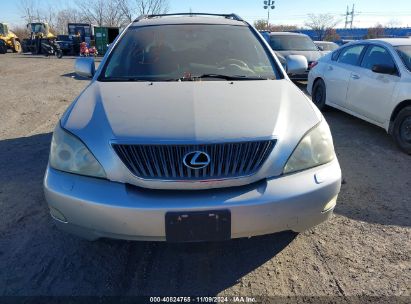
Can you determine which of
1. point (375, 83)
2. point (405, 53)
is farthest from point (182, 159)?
point (405, 53)

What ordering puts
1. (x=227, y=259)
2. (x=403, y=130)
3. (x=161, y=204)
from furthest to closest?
Answer: 1. (x=403, y=130)
2. (x=227, y=259)
3. (x=161, y=204)

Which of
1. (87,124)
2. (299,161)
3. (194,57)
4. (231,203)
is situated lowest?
(231,203)

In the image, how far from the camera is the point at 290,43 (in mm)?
11047

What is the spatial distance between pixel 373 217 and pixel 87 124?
8.17 feet

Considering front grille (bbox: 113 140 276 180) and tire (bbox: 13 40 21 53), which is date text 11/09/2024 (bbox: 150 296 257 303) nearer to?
front grille (bbox: 113 140 276 180)

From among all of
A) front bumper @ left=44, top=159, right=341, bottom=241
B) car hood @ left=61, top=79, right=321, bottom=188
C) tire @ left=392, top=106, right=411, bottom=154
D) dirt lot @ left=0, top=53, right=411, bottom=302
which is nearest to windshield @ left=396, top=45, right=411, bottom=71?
tire @ left=392, top=106, right=411, bottom=154

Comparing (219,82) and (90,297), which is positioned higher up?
(219,82)

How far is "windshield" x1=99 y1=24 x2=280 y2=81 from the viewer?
10.2 feet

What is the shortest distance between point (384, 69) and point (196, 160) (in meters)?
3.98

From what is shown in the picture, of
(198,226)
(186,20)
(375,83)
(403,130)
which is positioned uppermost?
(186,20)

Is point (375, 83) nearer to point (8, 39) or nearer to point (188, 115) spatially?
point (188, 115)

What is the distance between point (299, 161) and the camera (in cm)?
215

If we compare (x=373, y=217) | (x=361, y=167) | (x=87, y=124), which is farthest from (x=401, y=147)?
(x=87, y=124)

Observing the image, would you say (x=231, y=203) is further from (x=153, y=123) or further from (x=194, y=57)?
(x=194, y=57)
